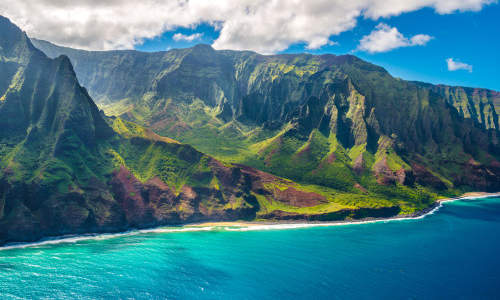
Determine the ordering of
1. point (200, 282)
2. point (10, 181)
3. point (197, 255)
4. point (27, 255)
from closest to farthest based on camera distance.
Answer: point (200, 282)
point (27, 255)
point (197, 255)
point (10, 181)

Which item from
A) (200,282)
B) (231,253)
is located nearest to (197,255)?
(231,253)

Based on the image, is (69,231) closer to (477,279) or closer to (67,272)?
(67,272)

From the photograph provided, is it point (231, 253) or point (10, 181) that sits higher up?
point (10, 181)

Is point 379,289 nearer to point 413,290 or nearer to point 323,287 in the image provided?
point 413,290

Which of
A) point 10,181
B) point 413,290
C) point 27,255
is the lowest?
point 413,290

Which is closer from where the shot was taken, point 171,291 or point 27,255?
point 171,291

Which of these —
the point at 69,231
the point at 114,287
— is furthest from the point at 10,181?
the point at 114,287

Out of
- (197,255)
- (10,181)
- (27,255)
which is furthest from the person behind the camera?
(10,181)
